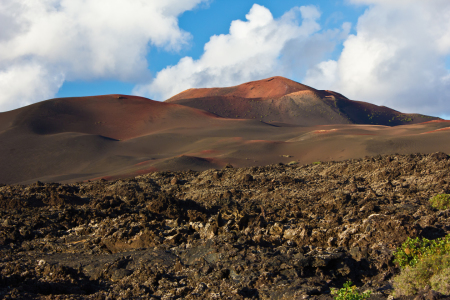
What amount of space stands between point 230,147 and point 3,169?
75.0 feet

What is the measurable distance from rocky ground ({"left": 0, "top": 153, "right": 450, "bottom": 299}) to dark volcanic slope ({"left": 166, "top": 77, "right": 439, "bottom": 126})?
212 feet

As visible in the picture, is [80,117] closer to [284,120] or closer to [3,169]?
[3,169]

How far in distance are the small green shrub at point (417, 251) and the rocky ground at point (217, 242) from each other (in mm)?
285

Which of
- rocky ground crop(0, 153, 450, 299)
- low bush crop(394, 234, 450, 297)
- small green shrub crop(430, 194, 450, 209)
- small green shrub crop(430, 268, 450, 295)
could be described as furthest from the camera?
small green shrub crop(430, 194, 450, 209)

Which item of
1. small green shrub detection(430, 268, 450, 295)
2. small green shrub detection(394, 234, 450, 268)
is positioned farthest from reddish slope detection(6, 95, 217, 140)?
small green shrub detection(430, 268, 450, 295)

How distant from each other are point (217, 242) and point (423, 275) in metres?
3.73

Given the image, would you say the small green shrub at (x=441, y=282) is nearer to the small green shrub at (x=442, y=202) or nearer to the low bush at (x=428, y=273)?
the low bush at (x=428, y=273)

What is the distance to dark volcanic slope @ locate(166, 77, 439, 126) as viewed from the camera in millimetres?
79875

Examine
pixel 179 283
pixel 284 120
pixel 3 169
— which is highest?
pixel 284 120

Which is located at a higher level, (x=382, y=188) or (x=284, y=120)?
(x=284, y=120)

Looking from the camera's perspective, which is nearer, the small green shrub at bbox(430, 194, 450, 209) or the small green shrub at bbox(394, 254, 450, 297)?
the small green shrub at bbox(394, 254, 450, 297)

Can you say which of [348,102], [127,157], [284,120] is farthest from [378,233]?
[348,102]

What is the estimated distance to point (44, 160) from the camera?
39.6m

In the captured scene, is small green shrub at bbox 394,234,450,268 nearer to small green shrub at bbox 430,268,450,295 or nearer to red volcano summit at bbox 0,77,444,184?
small green shrub at bbox 430,268,450,295
